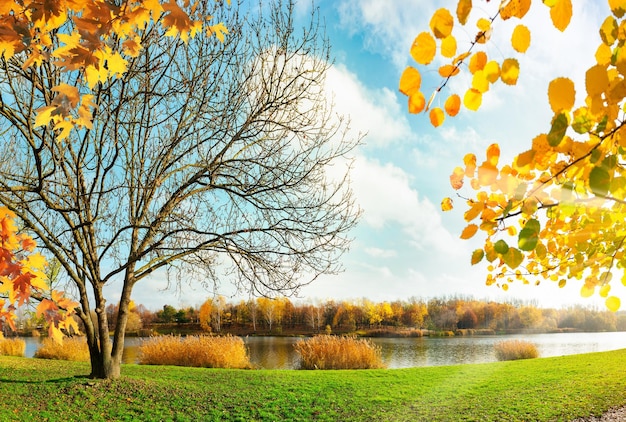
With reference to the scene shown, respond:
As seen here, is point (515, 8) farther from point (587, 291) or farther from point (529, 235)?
point (587, 291)

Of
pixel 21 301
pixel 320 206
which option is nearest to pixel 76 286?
pixel 320 206

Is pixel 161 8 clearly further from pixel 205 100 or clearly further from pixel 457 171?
pixel 205 100

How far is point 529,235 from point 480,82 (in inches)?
17.3

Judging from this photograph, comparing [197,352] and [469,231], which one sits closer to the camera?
[469,231]

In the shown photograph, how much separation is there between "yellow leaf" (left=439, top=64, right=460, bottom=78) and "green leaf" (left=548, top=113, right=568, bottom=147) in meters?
0.34

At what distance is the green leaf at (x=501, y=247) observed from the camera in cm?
116

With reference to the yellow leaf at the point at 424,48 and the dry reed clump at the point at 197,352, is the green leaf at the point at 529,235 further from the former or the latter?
the dry reed clump at the point at 197,352

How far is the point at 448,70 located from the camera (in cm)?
121

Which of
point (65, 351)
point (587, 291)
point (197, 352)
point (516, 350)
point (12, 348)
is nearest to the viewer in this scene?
point (587, 291)

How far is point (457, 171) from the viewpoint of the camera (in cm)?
183

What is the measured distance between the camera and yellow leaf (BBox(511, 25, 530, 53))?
1.07 m

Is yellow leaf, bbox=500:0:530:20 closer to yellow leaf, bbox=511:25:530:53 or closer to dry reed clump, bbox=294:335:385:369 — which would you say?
yellow leaf, bbox=511:25:530:53

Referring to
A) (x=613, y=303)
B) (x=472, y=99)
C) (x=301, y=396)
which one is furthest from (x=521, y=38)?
(x=301, y=396)

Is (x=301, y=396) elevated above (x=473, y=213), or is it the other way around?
(x=473, y=213)
